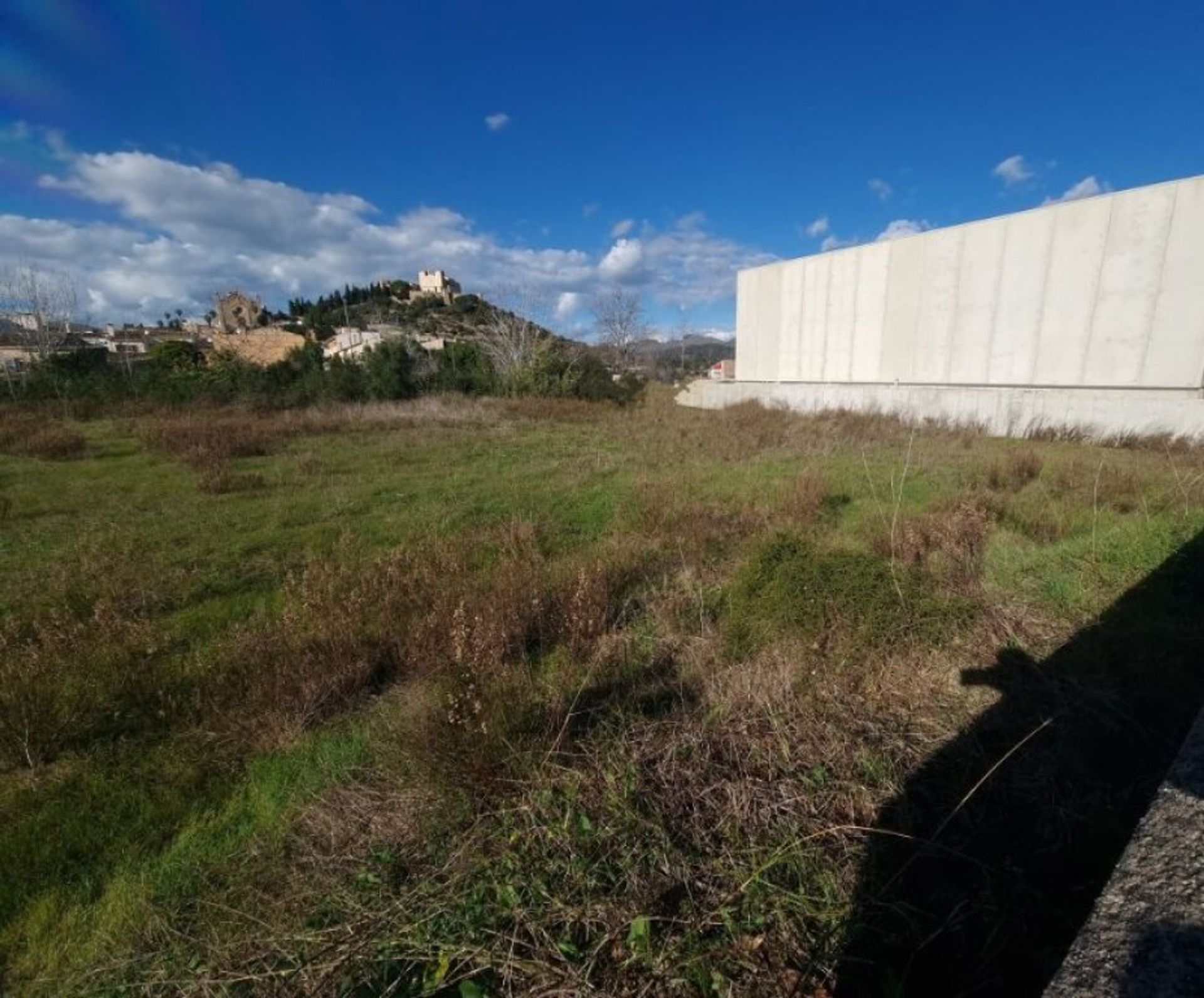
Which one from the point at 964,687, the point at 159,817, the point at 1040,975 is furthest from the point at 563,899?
the point at 964,687

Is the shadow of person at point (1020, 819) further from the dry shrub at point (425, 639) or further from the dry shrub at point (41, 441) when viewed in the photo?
the dry shrub at point (41, 441)

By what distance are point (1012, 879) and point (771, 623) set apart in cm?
164

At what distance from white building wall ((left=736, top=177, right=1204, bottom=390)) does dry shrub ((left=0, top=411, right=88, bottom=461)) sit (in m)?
22.1

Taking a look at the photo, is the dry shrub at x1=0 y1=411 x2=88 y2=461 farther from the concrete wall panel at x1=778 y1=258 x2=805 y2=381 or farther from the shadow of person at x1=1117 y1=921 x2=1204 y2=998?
the concrete wall panel at x1=778 y1=258 x2=805 y2=381

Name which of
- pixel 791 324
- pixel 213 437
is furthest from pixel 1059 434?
pixel 213 437

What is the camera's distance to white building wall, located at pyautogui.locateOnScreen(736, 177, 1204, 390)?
39.7 feet

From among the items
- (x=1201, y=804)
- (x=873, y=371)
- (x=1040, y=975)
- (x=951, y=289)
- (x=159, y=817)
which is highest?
(x=951, y=289)

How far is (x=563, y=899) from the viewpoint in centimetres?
169

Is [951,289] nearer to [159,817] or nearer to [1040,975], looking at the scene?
[1040,975]

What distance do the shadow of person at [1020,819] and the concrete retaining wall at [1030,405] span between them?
12.4 m

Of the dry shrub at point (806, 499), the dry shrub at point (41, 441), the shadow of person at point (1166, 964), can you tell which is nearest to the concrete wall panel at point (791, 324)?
the dry shrub at point (806, 499)

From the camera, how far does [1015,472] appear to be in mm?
7910

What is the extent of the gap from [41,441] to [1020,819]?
1795cm

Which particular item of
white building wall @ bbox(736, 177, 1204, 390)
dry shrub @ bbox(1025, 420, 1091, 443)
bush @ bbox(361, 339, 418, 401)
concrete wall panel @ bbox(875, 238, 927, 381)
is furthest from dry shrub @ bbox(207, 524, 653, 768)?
bush @ bbox(361, 339, 418, 401)
